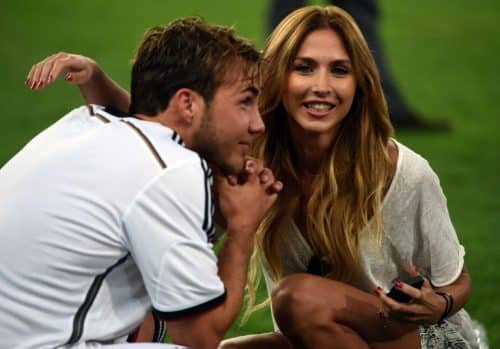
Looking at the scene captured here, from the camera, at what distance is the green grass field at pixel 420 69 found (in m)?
5.64

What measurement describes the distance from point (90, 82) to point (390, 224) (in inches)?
39.1

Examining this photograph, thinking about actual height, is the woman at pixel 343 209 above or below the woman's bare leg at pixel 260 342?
above

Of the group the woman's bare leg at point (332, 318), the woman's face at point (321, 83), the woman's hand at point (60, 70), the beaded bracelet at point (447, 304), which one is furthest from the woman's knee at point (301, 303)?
the woman's hand at point (60, 70)

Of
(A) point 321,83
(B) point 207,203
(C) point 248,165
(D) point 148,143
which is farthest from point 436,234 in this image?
(D) point 148,143

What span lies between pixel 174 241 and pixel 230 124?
401mm

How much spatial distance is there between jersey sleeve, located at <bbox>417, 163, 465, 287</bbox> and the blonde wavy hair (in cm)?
13

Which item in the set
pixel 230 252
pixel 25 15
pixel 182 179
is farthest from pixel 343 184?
pixel 25 15

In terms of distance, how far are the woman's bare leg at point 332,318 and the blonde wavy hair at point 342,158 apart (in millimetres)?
137

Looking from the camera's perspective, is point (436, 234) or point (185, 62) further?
point (436, 234)

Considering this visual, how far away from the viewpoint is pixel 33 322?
2.78m

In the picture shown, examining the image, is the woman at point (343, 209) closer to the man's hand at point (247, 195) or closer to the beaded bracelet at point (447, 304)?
the beaded bracelet at point (447, 304)

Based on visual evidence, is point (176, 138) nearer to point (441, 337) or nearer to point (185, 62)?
point (185, 62)

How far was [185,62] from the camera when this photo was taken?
291cm

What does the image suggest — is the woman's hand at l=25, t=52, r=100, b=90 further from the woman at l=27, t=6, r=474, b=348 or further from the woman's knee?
the woman's knee
